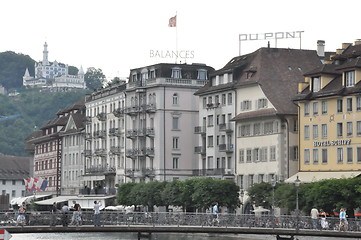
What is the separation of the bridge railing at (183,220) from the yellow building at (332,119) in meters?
27.4

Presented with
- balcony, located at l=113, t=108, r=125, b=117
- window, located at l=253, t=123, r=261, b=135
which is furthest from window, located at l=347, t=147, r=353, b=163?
balcony, located at l=113, t=108, r=125, b=117

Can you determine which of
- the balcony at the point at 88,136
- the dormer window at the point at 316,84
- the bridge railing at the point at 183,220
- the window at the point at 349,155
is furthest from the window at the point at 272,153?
the balcony at the point at 88,136

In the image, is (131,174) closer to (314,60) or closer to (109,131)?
(109,131)

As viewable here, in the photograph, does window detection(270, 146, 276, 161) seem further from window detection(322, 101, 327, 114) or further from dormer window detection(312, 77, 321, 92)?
window detection(322, 101, 327, 114)

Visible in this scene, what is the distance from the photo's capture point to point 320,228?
3199 inches

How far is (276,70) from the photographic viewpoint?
131 metres

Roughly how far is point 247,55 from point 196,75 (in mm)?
17167

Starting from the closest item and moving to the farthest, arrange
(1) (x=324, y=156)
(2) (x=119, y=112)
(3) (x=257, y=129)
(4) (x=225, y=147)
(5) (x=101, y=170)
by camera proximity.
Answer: (1) (x=324, y=156)
(3) (x=257, y=129)
(4) (x=225, y=147)
(2) (x=119, y=112)
(5) (x=101, y=170)

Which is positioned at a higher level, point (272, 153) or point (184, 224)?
point (272, 153)

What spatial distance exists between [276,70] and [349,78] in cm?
1831

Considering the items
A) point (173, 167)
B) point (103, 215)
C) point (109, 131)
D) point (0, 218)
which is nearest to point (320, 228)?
point (103, 215)

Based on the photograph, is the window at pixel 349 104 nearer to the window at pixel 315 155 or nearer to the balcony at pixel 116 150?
the window at pixel 315 155

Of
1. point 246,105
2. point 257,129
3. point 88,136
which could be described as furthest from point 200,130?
point 88,136

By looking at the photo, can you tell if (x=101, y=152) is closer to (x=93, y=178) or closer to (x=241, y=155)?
(x=93, y=178)
